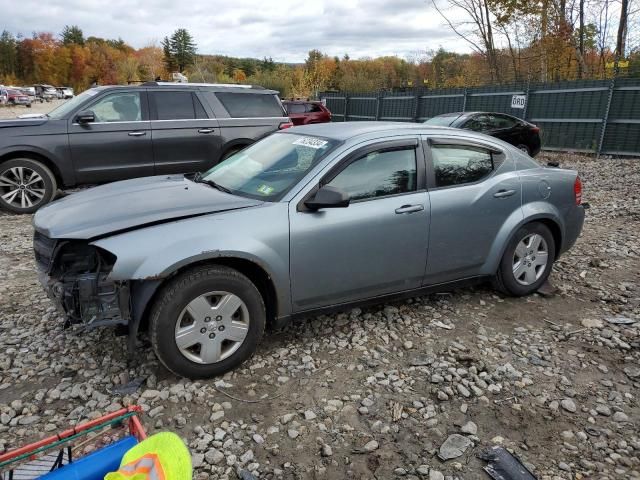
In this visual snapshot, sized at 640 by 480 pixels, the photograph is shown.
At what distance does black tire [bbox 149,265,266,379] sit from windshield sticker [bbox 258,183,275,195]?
0.65 meters

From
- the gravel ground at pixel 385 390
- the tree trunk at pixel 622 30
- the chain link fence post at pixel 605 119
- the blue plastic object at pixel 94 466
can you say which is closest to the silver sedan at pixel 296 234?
the gravel ground at pixel 385 390

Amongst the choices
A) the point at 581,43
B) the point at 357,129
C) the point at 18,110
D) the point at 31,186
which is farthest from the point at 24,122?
the point at 18,110

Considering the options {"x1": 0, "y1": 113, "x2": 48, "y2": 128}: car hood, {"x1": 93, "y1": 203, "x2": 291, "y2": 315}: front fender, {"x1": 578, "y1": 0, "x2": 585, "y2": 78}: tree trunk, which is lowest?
{"x1": 93, "y1": 203, "x2": 291, "y2": 315}: front fender

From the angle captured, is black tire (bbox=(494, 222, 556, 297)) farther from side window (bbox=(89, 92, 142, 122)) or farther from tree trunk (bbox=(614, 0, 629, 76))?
tree trunk (bbox=(614, 0, 629, 76))

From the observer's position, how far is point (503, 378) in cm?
319

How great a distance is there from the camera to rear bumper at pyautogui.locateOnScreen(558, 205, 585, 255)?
4492 mm

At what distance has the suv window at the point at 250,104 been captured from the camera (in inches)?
324

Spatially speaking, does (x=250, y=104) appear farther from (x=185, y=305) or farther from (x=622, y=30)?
(x=622, y=30)

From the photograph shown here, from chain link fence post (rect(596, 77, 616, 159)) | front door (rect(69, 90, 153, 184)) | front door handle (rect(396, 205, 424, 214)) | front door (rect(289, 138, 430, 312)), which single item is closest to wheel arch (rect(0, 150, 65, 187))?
front door (rect(69, 90, 153, 184))

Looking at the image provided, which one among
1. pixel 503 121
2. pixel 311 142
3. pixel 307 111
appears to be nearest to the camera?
pixel 311 142

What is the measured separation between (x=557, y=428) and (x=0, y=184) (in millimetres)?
7511

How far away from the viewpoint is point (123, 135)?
24.2 feet

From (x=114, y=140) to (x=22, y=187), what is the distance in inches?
57.6

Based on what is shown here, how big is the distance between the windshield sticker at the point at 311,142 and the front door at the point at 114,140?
14.9ft
